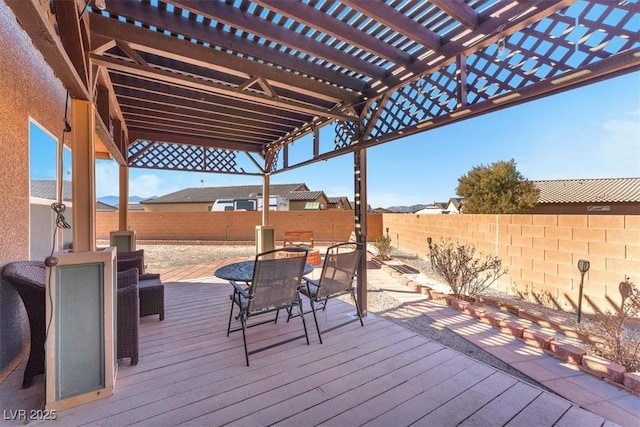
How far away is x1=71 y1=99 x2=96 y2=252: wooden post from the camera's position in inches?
74.9

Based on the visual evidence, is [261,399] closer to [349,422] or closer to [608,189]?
[349,422]

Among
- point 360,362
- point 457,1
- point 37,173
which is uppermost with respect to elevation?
point 457,1

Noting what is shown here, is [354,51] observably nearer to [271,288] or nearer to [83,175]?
[271,288]

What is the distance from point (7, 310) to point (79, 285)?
84 cm

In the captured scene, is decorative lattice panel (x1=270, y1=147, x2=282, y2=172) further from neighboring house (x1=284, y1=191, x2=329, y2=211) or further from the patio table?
neighboring house (x1=284, y1=191, x2=329, y2=211)

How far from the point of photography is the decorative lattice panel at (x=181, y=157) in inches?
211

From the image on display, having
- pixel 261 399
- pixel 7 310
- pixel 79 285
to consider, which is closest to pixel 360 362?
pixel 261 399

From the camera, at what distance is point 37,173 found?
8.32 feet

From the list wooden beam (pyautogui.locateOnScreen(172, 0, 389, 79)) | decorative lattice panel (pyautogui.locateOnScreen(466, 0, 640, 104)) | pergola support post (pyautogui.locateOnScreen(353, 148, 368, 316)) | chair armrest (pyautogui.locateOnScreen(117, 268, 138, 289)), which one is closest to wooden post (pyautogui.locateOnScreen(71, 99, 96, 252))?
chair armrest (pyautogui.locateOnScreen(117, 268, 138, 289))

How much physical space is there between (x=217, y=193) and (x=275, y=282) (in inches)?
904

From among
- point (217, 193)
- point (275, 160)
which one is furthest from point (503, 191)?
point (217, 193)

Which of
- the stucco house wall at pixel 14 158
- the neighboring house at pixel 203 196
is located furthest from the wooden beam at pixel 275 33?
the neighboring house at pixel 203 196

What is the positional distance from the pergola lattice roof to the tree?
9491mm

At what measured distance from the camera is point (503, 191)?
10.7m
